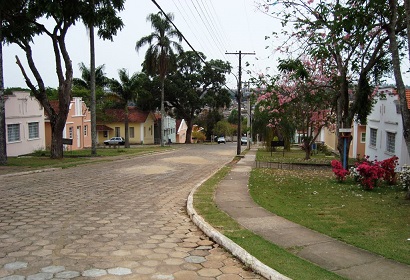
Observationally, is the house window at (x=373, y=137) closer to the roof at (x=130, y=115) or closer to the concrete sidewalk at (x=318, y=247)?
the concrete sidewalk at (x=318, y=247)

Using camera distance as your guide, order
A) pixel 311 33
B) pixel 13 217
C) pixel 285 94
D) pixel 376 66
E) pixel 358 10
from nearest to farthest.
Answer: pixel 13 217 < pixel 358 10 < pixel 311 33 < pixel 376 66 < pixel 285 94

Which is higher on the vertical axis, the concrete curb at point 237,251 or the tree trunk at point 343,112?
the tree trunk at point 343,112

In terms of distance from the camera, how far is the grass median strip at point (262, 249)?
452 centimetres

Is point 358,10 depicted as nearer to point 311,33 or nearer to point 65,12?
point 311,33

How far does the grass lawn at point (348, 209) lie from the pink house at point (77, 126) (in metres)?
24.4

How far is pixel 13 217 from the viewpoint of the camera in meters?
7.41

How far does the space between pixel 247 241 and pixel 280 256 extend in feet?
2.54

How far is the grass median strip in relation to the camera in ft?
14.8

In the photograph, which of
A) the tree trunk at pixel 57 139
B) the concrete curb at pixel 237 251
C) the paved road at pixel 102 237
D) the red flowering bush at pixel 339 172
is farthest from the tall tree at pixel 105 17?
the concrete curb at pixel 237 251

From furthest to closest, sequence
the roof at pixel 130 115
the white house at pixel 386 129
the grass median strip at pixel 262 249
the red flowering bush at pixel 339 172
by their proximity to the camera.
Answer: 1. the roof at pixel 130 115
2. the white house at pixel 386 129
3. the red flowering bush at pixel 339 172
4. the grass median strip at pixel 262 249

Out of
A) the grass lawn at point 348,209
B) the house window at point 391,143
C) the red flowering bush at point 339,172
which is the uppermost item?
the house window at point 391,143

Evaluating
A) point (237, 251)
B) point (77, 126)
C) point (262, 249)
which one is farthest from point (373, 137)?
point (77, 126)

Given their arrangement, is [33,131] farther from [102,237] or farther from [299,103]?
[102,237]

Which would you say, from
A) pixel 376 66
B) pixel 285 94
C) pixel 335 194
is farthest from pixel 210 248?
pixel 285 94
